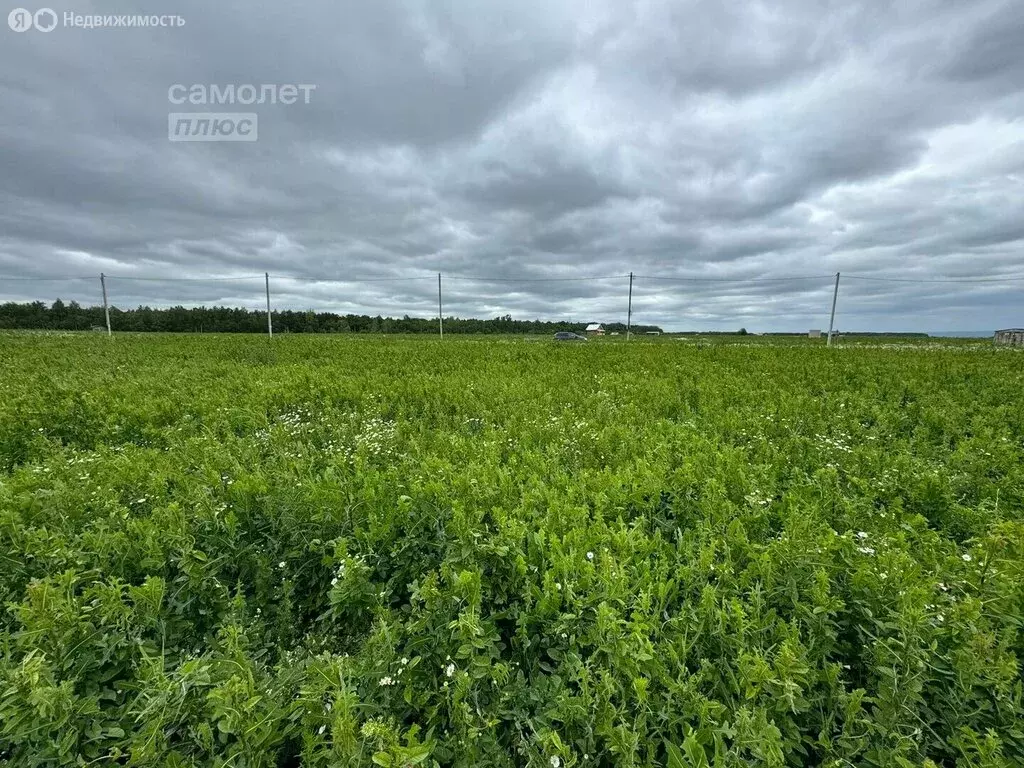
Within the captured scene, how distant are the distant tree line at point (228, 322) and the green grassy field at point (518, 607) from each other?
43087 mm

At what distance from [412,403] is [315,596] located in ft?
17.1

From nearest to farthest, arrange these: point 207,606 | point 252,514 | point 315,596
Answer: point 207,606 → point 315,596 → point 252,514

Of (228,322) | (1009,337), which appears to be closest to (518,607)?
(1009,337)

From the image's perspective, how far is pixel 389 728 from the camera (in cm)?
158

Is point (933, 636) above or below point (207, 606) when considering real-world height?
above

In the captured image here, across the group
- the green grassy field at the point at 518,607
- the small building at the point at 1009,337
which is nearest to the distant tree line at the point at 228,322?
the small building at the point at 1009,337

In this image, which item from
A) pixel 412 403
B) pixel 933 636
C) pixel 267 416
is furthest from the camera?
pixel 412 403

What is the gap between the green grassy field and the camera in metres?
1.71

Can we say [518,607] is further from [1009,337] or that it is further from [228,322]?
[228,322]

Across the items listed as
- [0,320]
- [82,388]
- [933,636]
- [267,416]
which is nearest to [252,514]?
[933,636]

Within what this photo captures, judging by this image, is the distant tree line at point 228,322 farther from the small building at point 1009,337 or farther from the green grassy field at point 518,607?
the green grassy field at point 518,607

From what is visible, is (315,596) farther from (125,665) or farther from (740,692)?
(740,692)

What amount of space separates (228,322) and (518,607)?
7180 cm

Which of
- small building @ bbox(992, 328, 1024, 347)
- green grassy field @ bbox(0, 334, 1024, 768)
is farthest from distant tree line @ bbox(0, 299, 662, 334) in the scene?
green grassy field @ bbox(0, 334, 1024, 768)
